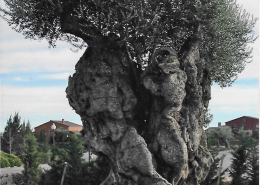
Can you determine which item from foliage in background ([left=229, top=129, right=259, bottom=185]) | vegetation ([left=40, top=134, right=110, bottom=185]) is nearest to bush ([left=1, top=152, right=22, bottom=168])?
vegetation ([left=40, top=134, right=110, bottom=185])

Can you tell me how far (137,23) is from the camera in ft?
29.6

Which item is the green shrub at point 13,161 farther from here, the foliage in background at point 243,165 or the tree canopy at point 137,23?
the tree canopy at point 137,23

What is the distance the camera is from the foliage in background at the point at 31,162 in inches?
684

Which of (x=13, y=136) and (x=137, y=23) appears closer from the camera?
(x=137, y=23)

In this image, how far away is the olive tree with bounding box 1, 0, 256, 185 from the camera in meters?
8.91

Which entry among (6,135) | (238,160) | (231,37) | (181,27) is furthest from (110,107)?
(6,135)

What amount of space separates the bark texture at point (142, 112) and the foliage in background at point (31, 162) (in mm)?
8656

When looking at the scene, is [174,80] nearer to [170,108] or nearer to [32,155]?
[170,108]

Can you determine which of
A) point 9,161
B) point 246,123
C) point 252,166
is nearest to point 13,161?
point 9,161

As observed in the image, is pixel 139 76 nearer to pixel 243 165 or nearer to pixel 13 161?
pixel 243 165

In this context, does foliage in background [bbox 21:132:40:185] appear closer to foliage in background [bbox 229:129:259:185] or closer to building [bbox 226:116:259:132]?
foliage in background [bbox 229:129:259:185]

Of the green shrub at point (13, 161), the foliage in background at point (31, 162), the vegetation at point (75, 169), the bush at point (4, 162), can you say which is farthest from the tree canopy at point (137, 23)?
the green shrub at point (13, 161)

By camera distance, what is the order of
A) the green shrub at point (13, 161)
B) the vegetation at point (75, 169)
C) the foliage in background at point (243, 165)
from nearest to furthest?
the vegetation at point (75, 169) → the foliage in background at point (243, 165) → the green shrub at point (13, 161)

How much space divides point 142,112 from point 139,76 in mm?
865
